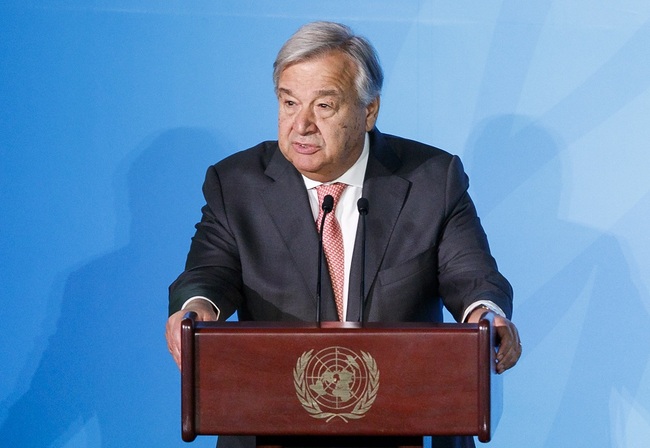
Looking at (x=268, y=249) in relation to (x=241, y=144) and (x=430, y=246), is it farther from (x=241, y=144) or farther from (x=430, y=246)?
(x=241, y=144)

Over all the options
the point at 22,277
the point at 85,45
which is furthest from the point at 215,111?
the point at 22,277

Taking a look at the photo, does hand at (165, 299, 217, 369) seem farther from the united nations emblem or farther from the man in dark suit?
the united nations emblem

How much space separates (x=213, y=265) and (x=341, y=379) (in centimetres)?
63

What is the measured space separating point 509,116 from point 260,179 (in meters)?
1.11

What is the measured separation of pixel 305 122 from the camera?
215 centimetres

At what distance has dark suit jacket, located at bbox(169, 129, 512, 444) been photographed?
2.14 metres

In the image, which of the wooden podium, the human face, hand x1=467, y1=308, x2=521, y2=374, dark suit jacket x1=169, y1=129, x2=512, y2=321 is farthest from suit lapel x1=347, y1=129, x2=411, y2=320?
the wooden podium

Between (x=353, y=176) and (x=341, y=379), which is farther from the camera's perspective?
(x=353, y=176)

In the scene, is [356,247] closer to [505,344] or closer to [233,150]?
[505,344]

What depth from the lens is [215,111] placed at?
3.12m

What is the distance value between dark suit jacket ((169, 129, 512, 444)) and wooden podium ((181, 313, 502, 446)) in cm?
42

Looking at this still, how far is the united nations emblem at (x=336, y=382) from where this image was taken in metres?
1.63

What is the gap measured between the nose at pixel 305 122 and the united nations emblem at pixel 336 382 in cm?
65

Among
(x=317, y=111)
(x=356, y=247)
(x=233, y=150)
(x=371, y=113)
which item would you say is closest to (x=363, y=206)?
(x=356, y=247)
